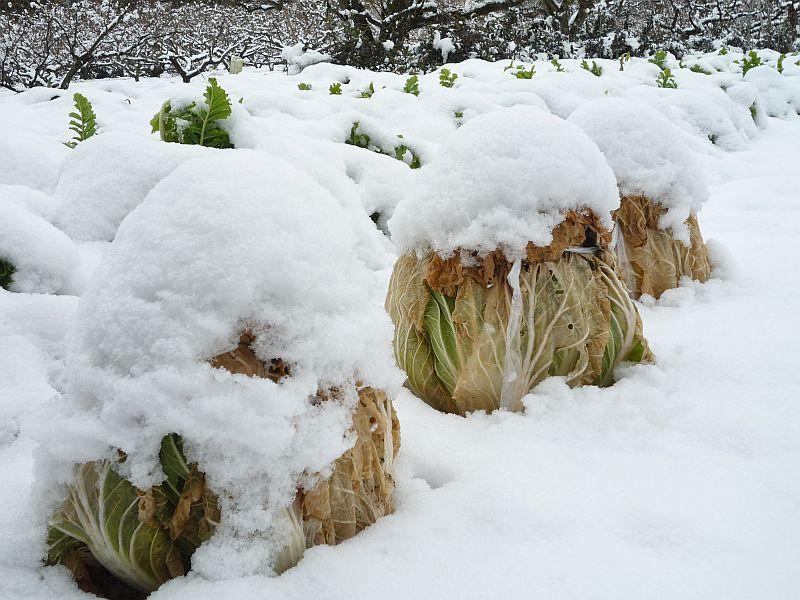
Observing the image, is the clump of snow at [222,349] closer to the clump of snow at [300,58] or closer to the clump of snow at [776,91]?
the clump of snow at [776,91]

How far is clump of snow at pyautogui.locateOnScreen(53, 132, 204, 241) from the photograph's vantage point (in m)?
3.19

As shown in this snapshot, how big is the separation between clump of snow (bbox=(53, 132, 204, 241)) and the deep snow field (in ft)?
0.04

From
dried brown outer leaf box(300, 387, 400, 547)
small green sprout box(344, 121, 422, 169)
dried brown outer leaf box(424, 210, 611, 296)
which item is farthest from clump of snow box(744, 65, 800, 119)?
dried brown outer leaf box(300, 387, 400, 547)

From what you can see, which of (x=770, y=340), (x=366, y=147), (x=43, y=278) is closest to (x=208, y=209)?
(x=43, y=278)

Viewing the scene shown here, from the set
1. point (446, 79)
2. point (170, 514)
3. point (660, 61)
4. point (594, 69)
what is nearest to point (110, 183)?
point (170, 514)

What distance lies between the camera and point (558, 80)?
25.1 feet

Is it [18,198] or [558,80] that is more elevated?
[558,80]

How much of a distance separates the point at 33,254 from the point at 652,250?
9.11 feet

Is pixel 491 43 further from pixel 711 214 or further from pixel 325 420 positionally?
pixel 325 420

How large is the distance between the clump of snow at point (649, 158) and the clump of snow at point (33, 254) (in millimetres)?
2554

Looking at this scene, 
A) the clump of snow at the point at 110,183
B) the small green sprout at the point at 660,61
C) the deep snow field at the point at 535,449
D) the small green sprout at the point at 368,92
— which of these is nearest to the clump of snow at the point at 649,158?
the deep snow field at the point at 535,449

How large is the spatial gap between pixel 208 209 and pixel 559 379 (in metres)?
1.26

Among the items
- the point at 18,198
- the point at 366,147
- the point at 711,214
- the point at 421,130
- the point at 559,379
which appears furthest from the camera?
the point at 421,130

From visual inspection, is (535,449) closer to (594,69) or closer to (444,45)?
(594,69)
